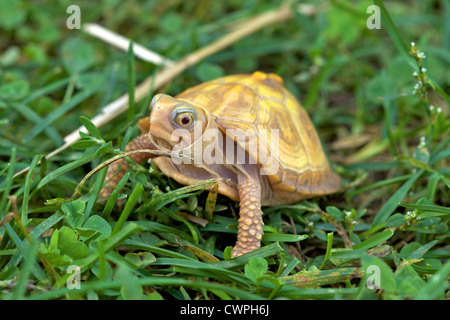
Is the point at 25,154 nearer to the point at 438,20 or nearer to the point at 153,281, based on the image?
the point at 153,281

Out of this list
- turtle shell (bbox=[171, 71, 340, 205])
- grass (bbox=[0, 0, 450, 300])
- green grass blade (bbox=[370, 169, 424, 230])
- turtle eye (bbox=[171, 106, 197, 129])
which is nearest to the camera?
grass (bbox=[0, 0, 450, 300])

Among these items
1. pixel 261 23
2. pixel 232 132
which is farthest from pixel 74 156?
pixel 261 23

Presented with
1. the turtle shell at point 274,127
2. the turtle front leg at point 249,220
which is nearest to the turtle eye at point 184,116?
the turtle shell at point 274,127

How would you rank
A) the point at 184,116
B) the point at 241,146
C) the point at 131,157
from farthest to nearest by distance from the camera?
1. the point at 131,157
2. the point at 241,146
3. the point at 184,116

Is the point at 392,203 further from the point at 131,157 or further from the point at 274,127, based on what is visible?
the point at 131,157

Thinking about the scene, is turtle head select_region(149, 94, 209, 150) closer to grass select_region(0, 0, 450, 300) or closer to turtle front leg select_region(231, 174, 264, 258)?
grass select_region(0, 0, 450, 300)

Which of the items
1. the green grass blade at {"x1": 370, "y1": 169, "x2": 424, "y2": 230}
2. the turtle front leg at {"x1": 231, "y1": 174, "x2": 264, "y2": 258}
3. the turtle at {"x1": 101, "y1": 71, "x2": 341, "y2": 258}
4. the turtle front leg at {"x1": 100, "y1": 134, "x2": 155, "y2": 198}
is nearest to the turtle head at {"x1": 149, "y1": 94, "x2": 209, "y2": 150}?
the turtle at {"x1": 101, "y1": 71, "x2": 341, "y2": 258}

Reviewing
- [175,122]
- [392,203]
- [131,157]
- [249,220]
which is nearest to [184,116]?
[175,122]
